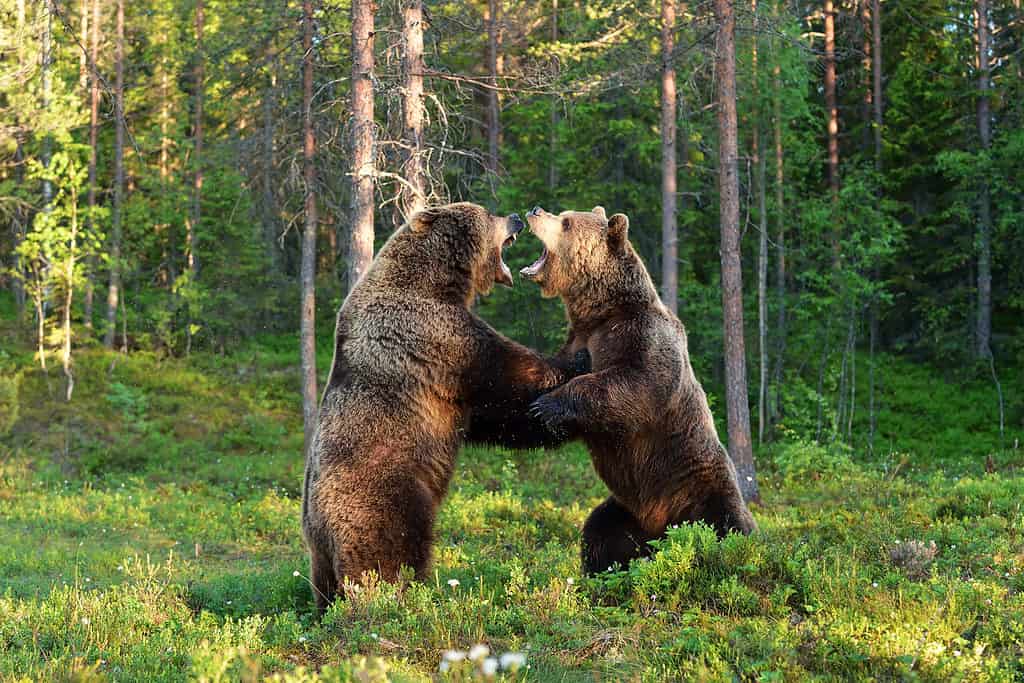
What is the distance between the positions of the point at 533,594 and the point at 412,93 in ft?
33.6

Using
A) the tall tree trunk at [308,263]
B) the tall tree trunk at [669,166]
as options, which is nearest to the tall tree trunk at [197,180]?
the tall tree trunk at [308,263]

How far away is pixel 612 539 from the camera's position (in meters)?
6.50

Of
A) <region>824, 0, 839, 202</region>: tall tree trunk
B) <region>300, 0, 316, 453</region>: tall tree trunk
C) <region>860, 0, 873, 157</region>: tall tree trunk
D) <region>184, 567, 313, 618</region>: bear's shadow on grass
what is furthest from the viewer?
<region>860, 0, 873, 157</region>: tall tree trunk

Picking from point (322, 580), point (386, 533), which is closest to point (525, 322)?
point (322, 580)

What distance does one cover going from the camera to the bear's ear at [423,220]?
6305mm

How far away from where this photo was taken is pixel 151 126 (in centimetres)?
3394

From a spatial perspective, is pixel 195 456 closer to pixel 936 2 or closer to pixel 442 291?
pixel 442 291

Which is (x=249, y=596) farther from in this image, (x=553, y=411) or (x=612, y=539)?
(x=553, y=411)

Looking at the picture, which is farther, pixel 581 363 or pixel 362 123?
pixel 362 123

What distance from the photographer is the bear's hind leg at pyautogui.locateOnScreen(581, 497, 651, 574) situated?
20.9ft

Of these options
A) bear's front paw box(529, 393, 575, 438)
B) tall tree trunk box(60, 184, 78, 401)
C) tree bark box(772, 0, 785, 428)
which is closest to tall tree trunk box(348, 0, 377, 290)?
bear's front paw box(529, 393, 575, 438)

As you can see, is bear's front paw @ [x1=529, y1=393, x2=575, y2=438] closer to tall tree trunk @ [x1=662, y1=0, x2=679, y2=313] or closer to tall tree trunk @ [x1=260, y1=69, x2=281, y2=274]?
tall tree trunk @ [x1=662, y1=0, x2=679, y2=313]

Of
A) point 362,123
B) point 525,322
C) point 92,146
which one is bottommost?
point 525,322

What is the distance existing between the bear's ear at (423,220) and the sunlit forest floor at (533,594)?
7.67ft
